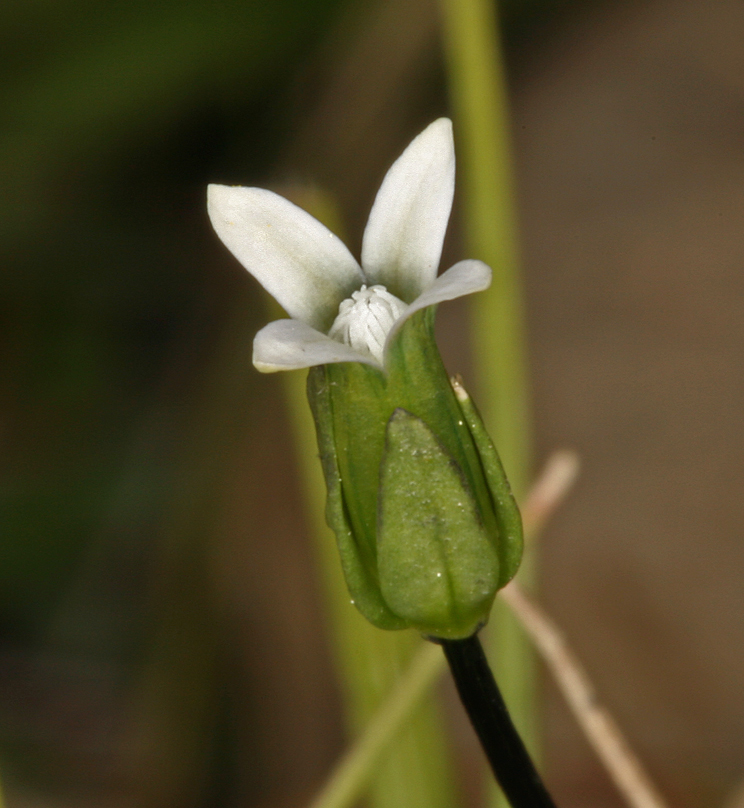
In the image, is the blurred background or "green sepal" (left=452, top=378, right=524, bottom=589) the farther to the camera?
the blurred background

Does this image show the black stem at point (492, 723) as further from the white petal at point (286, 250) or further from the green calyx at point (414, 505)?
the white petal at point (286, 250)

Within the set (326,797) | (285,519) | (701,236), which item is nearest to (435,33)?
(701,236)

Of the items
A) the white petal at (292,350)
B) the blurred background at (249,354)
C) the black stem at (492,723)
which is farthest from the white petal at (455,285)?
the blurred background at (249,354)

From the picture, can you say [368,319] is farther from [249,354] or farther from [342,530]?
[249,354]

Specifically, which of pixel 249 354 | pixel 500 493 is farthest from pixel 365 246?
pixel 249 354

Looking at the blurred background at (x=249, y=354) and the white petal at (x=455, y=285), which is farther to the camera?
the blurred background at (x=249, y=354)

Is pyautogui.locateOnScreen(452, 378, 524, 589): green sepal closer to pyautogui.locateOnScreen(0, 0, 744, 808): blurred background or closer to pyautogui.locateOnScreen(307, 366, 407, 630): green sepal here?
pyautogui.locateOnScreen(307, 366, 407, 630): green sepal

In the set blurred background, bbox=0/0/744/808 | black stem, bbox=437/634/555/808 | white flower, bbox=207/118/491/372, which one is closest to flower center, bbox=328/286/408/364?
white flower, bbox=207/118/491/372
